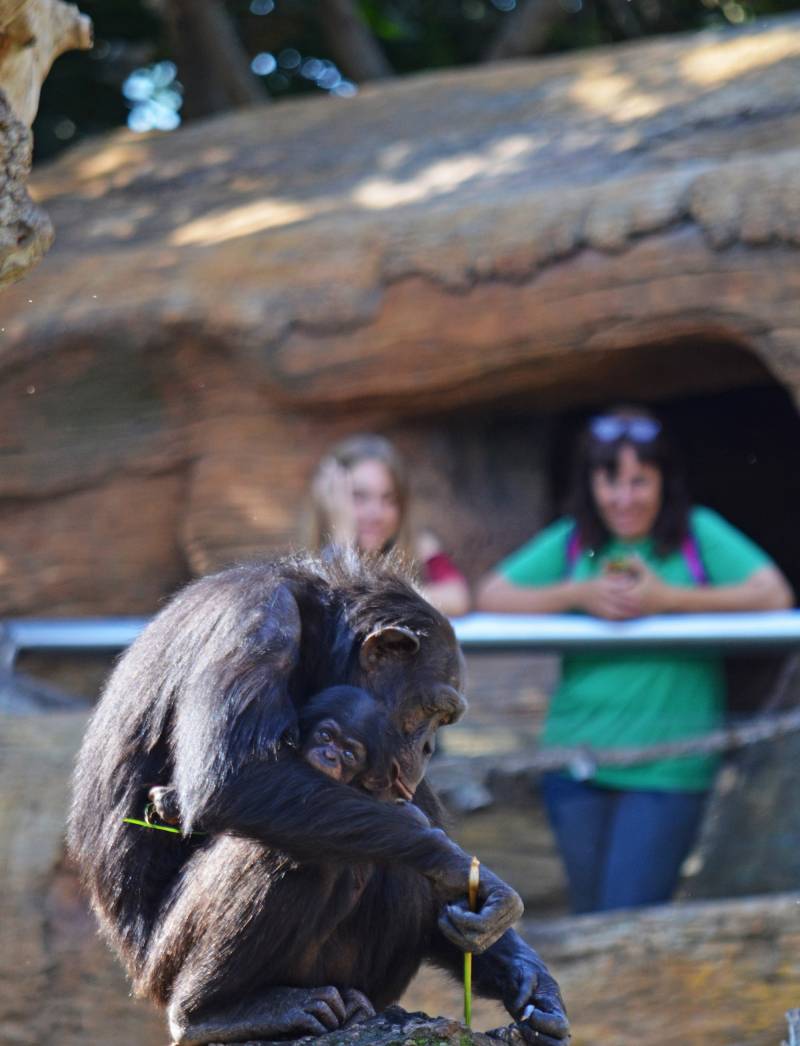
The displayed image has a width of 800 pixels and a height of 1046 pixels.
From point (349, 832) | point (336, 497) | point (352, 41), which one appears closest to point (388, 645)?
point (349, 832)

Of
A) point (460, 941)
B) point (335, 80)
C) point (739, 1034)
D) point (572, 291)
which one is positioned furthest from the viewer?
point (335, 80)

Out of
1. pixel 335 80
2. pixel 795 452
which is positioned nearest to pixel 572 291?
pixel 795 452

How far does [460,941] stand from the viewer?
11.0 feet

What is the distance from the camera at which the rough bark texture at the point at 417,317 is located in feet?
22.3

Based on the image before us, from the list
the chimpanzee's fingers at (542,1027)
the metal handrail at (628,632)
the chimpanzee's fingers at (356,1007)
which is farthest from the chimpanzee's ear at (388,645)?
the metal handrail at (628,632)

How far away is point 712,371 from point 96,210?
327cm

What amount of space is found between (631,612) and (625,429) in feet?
2.15

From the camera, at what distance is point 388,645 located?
146 inches

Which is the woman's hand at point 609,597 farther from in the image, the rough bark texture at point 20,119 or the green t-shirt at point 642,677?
the rough bark texture at point 20,119

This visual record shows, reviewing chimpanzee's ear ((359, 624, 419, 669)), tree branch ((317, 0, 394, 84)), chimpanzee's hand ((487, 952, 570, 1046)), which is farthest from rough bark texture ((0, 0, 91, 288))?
tree branch ((317, 0, 394, 84))

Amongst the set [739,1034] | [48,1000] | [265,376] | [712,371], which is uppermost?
[265,376]

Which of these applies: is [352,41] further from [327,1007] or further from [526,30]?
[327,1007]

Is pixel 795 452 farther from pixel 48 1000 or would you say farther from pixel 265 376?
pixel 48 1000

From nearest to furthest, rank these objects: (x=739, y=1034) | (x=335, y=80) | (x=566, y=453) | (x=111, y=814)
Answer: (x=111, y=814) → (x=739, y=1034) → (x=566, y=453) → (x=335, y=80)
